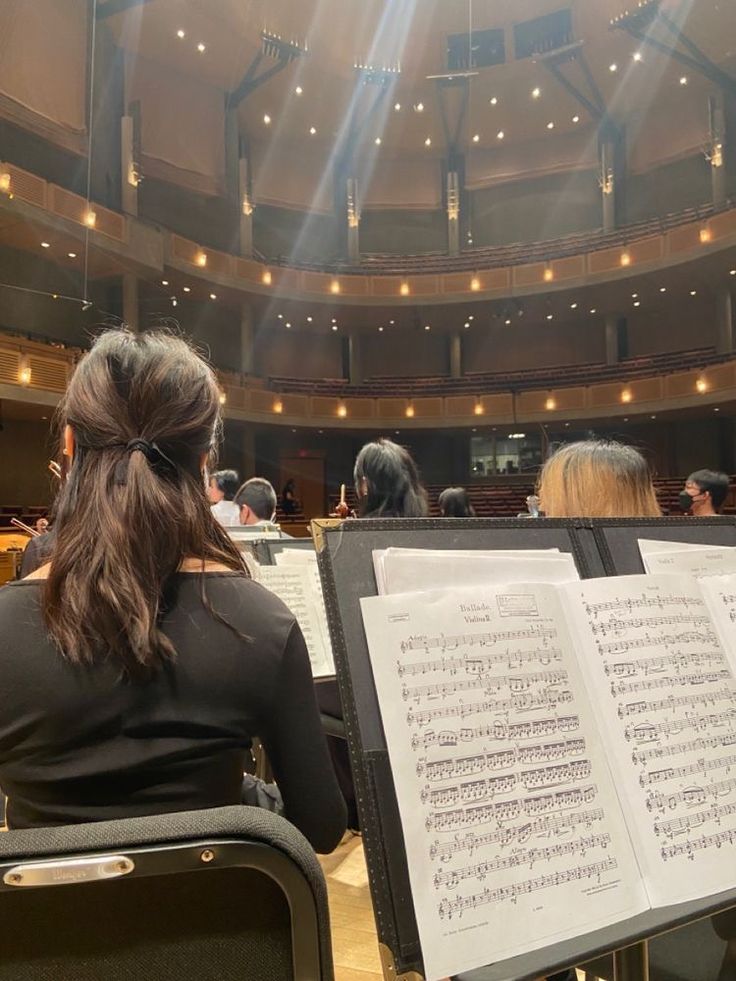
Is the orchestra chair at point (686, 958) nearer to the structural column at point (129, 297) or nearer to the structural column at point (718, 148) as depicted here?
the structural column at point (129, 297)

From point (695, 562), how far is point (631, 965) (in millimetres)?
630

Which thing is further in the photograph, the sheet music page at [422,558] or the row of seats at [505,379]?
the row of seats at [505,379]

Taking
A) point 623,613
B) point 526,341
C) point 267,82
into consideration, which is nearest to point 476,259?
point 526,341

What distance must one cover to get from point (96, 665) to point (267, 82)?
18.6 meters

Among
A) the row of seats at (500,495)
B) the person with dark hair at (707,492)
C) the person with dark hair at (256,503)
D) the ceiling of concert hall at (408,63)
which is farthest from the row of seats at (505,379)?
the person with dark hair at (256,503)

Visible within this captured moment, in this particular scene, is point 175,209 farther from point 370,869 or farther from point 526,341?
point 370,869

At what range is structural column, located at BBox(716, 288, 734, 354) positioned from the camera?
15.2m

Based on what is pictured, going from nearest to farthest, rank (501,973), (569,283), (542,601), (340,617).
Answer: (501,973), (340,617), (542,601), (569,283)

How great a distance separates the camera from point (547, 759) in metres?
0.87

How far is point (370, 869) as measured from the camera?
30.3 inches

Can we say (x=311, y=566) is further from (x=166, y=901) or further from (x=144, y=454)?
(x=166, y=901)

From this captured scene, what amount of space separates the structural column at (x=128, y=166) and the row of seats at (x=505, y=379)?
4.89 meters

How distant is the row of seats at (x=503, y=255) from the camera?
15.3 meters

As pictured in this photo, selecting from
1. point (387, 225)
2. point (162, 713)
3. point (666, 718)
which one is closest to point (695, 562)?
point (666, 718)
